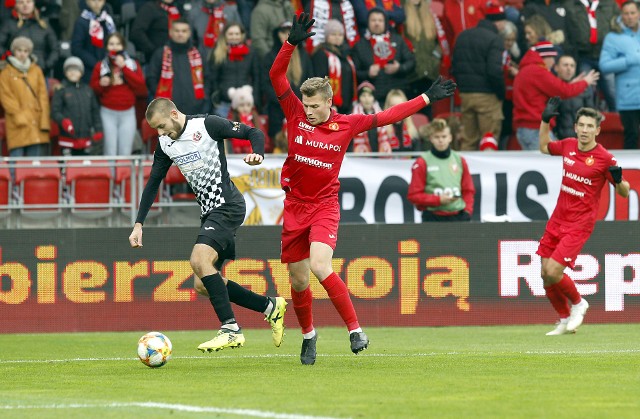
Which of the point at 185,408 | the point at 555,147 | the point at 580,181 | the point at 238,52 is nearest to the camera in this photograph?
the point at 185,408

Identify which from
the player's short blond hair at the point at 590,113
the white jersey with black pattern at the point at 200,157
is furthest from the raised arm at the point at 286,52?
the player's short blond hair at the point at 590,113

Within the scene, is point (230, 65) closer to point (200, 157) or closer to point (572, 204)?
point (572, 204)

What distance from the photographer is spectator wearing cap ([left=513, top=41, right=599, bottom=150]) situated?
18438 mm

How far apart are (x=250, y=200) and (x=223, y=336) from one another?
6375 mm

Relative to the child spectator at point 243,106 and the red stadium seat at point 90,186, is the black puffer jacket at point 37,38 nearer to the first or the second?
the red stadium seat at point 90,186

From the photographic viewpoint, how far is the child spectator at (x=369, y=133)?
18125 mm

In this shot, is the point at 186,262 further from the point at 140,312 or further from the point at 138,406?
the point at 138,406

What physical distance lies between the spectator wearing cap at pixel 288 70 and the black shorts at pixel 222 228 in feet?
23.0

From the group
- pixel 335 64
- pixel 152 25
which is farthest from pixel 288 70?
pixel 152 25

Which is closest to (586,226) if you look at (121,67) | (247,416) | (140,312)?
(140,312)

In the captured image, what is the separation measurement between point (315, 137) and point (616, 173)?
14.7ft

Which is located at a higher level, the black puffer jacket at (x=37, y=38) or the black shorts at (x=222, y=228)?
the black puffer jacket at (x=37, y=38)

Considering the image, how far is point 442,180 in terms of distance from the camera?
1692 cm

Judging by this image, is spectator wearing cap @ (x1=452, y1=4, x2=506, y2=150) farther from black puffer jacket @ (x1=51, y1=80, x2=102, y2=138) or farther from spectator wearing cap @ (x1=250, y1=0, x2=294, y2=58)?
black puffer jacket @ (x1=51, y1=80, x2=102, y2=138)
